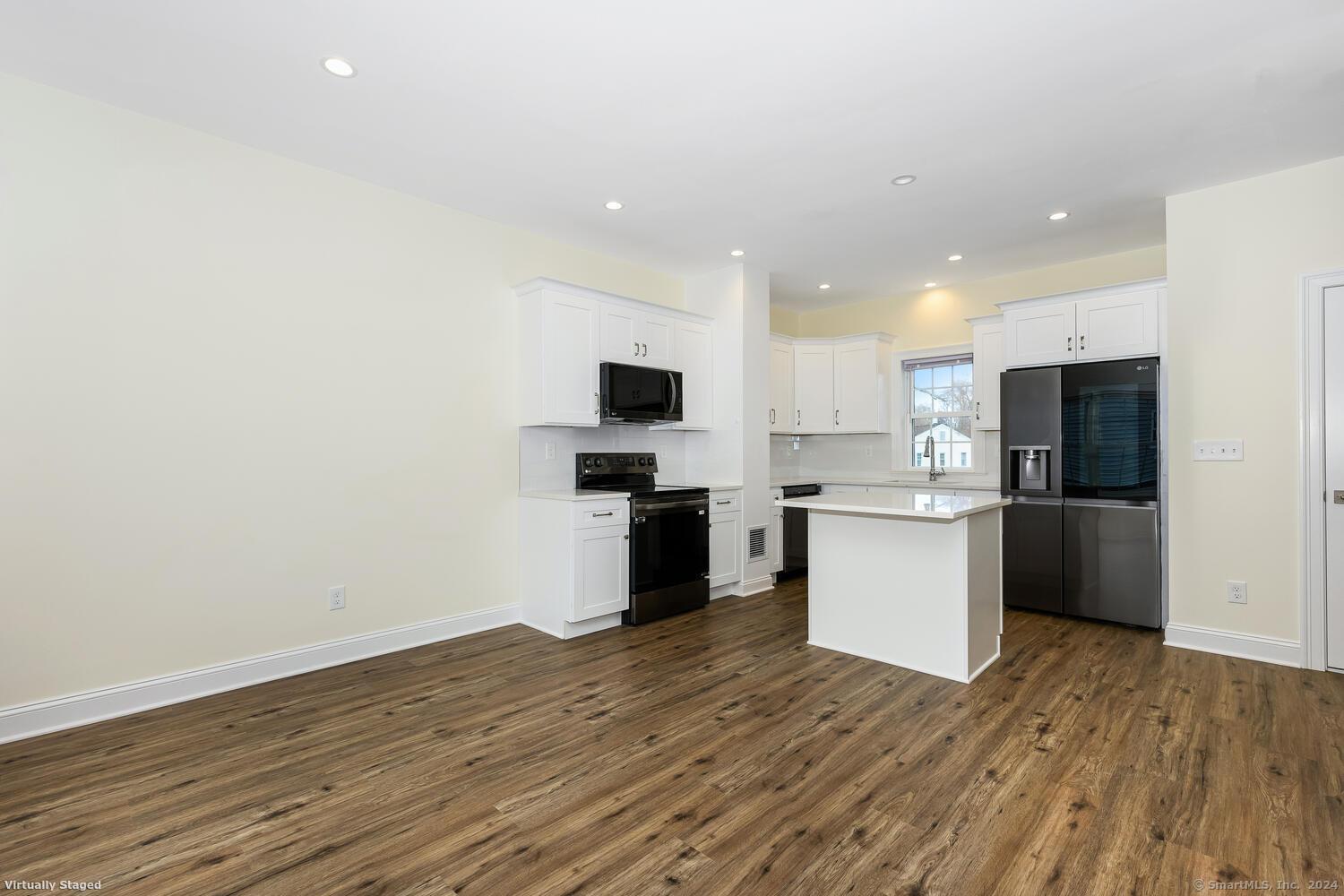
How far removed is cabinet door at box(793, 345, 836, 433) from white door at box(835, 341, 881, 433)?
6 centimetres

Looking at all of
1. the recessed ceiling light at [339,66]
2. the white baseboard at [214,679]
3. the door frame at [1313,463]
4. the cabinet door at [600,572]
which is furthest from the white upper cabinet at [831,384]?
the recessed ceiling light at [339,66]

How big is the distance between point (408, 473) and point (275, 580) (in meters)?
0.88

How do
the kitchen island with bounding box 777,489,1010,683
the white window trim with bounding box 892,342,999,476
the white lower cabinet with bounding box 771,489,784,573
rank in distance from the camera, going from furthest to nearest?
1. the white window trim with bounding box 892,342,999,476
2. the white lower cabinet with bounding box 771,489,784,573
3. the kitchen island with bounding box 777,489,1010,683

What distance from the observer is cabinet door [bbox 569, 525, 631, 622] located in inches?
155

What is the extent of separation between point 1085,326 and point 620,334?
10.7ft

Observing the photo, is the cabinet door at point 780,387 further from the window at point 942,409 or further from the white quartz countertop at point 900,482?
the window at point 942,409

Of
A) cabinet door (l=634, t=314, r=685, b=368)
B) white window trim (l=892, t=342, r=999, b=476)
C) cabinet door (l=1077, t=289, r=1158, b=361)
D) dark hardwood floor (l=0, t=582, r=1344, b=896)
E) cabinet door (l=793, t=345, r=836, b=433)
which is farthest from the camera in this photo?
cabinet door (l=793, t=345, r=836, b=433)

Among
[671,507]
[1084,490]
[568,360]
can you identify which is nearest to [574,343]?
[568,360]

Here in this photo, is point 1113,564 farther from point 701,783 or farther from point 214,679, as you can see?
point 214,679

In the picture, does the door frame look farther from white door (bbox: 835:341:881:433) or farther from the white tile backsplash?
the white tile backsplash

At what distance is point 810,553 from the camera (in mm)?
3842

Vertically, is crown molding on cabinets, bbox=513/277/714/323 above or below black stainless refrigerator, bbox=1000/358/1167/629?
above

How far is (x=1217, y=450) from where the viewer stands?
3.65 metres

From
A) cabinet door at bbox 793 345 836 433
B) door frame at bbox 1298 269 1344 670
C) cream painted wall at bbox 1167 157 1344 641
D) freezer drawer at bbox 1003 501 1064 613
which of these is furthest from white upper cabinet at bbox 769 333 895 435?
door frame at bbox 1298 269 1344 670
